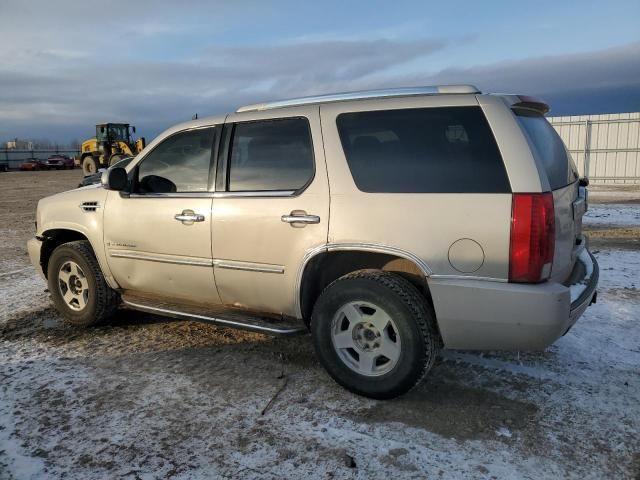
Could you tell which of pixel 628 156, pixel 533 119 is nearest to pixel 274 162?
pixel 533 119

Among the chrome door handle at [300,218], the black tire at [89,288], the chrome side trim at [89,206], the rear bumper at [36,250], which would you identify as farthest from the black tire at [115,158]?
the chrome door handle at [300,218]

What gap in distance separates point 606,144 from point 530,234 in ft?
65.0

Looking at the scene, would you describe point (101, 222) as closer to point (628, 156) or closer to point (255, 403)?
point (255, 403)

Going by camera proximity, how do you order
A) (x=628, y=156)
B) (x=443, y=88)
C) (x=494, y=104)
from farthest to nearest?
1. (x=628, y=156)
2. (x=443, y=88)
3. (x=494, y=104)

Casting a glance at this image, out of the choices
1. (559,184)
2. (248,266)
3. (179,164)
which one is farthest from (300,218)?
(559,184)

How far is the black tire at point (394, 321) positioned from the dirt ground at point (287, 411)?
145 mm

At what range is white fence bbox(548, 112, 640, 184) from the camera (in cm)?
1927

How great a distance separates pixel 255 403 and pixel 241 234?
118 centimetres

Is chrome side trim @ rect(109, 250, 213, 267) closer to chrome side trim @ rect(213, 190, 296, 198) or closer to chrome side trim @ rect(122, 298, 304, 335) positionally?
chrome side trim @ rect(122, 298, 304, 335)

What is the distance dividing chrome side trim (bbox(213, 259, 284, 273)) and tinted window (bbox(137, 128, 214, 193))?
602 millimetres

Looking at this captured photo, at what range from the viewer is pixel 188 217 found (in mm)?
3967

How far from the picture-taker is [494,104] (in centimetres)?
306

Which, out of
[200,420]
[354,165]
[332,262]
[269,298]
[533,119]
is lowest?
[200,420]

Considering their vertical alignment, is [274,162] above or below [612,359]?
above
